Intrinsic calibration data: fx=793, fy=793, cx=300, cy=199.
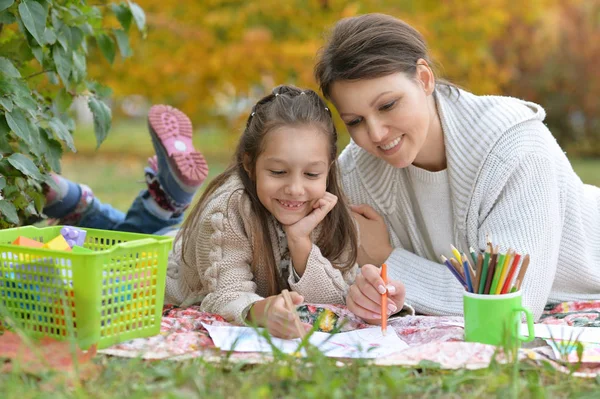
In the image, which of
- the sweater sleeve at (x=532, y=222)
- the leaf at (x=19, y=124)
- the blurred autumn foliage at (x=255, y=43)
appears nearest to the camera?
the leaf at (x=19, y=124)

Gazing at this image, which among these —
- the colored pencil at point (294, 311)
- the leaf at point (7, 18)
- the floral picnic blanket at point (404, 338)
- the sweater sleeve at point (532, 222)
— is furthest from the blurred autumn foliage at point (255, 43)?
the colored pencil at point (294, 311)

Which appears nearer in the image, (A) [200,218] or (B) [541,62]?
(A) [200,218]

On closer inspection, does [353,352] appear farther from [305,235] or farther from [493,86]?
[493,86]

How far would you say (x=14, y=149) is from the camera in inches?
115

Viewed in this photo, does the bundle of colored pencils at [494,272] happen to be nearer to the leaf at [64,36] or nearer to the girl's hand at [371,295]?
the girl's hand at [371,295]

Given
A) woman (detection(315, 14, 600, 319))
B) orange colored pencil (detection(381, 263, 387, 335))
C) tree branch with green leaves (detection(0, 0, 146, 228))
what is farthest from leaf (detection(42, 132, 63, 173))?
orange colored pencil (detection(381, 263, 387, 335))

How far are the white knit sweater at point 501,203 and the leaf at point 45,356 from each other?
4.07ft

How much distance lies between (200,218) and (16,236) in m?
0.62

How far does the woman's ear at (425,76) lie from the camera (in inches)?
110

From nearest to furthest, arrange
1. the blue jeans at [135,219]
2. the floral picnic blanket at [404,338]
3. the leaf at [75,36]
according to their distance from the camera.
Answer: the floral picnic blanket at [404,338], the leaf at [75,36], the blue jeans at [135,219]

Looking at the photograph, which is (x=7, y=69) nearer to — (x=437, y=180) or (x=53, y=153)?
(x=53, y=153)

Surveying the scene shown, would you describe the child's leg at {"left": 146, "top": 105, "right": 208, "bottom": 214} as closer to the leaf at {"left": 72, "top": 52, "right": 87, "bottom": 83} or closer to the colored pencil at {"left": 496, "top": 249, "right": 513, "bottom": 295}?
the leaf at {"left": 72, "top": 52, "right": 87, "bottom": 83}

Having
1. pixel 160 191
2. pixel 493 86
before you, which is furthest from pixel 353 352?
pixel 493 86

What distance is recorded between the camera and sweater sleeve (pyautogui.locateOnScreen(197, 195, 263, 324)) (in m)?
2.61
